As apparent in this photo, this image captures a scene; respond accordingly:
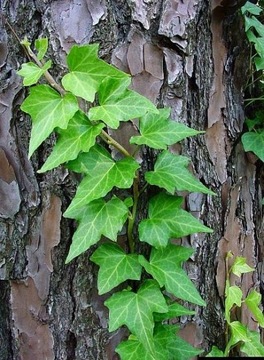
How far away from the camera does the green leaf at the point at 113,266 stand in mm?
802

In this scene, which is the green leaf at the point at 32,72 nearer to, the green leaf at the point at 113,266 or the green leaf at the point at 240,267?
the green leaf at the point at 113,266

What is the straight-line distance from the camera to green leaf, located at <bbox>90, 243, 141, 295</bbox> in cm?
80

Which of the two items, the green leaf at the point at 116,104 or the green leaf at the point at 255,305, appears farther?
the green leaf at the point at 255,305

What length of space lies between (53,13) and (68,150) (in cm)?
27

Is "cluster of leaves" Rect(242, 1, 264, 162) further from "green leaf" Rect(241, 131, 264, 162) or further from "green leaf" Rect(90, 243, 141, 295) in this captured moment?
"green leaf" Rect(90, 243, 141, 295)

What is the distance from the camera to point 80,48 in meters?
0.74

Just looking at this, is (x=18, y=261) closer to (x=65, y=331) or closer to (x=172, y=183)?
(x=65, y=331)

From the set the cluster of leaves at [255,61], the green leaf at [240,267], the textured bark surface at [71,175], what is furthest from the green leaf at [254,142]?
the green leaf at [240,267]

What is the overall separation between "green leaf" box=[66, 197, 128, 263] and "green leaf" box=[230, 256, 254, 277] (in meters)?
0.32

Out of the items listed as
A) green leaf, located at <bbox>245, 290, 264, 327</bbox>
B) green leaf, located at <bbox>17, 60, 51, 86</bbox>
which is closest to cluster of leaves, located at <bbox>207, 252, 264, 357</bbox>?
green leaf, located at <bbox>245, 290, 264, 327</bbox>

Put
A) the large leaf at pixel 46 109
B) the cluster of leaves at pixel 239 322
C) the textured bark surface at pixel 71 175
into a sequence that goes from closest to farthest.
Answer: the large leaf at pixel 46 109
the textured bark surface at pixel 71 175
the cluster of leaves at pixel 239 322

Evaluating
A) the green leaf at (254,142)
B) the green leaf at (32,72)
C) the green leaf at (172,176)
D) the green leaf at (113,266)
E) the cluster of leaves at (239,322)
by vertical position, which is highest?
the green leaf at (32,72)

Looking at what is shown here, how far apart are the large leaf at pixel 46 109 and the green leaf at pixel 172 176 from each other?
0.60ft

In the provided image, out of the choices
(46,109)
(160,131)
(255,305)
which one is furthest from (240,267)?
(46,109)
